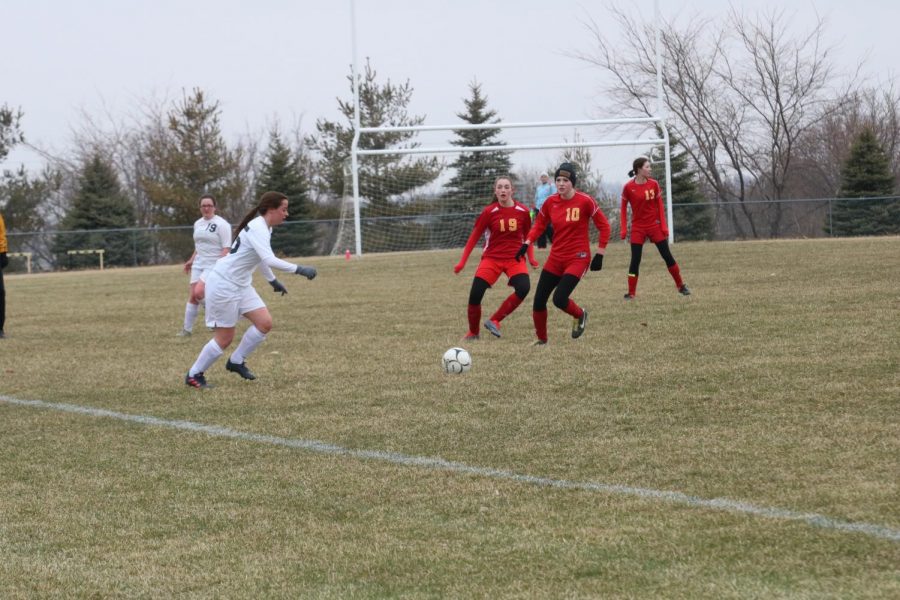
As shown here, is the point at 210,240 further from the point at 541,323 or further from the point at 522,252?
the point at 541,323

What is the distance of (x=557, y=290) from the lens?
471 inches

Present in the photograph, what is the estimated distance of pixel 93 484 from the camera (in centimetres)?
633

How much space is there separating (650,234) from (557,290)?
4949mm

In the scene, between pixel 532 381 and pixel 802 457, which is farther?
pixel 532 381

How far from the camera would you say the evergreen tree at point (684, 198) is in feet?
112

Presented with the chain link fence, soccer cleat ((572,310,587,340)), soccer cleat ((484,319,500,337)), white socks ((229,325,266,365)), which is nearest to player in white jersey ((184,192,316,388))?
white socks ((229,325,266,365))

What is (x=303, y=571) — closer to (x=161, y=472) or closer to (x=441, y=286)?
(x=161, y=472)

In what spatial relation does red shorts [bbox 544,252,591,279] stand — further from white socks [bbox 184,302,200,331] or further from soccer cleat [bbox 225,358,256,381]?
white socks [bbox 184,302,200,331]

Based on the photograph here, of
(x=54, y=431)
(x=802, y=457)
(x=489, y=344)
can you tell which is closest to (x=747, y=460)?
(x=802, y=457)

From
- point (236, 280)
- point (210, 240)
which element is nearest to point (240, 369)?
point (236, 280)

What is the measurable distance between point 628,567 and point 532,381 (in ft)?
16.5

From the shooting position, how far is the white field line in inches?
187

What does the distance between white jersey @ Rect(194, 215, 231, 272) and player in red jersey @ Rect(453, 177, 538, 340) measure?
3.52 metres

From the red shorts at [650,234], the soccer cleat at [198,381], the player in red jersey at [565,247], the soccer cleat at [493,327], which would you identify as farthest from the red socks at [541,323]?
the red shorts at [650,234]
